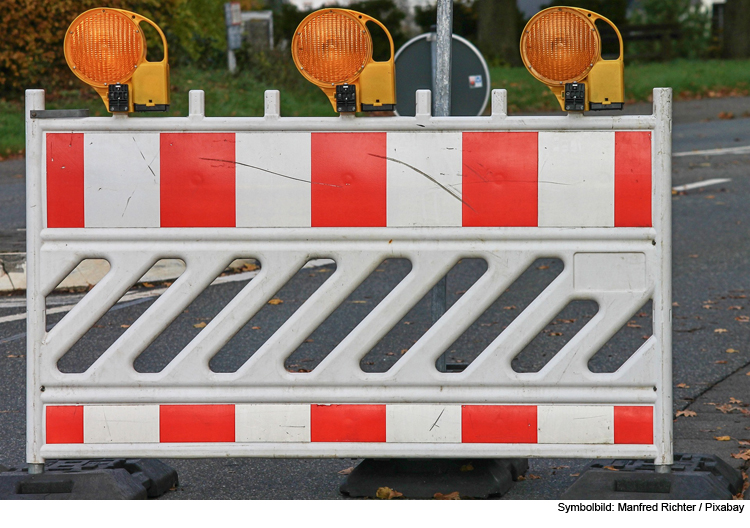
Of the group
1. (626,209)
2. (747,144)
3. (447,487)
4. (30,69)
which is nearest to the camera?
(626,209)

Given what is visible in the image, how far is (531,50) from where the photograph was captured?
3270 millimetres

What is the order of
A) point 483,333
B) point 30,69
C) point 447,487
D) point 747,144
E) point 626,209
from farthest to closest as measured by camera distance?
point 30,69
point 747,144
point 483,333
point 447,487
point 626,209

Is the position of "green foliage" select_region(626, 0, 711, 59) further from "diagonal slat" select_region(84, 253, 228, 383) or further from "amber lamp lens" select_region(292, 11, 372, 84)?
"diagonal slat" select_region(84, 253, 228, 383)

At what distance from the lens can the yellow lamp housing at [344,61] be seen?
322 centimetres

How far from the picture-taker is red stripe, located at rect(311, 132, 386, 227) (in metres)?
3.28

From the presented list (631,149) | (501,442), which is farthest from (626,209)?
(501,442)

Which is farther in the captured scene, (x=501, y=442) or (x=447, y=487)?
(x=447, y=487)

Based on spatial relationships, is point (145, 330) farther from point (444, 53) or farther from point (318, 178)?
point (444, 53)

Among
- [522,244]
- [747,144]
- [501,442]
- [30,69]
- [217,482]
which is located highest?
[30,69]

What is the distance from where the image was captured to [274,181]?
3289 millimetres

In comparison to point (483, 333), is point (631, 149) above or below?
above

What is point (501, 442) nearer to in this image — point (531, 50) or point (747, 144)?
point (531, 50)

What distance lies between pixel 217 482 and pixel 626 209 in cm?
184

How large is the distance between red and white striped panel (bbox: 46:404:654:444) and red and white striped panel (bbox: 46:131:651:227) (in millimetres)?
600
